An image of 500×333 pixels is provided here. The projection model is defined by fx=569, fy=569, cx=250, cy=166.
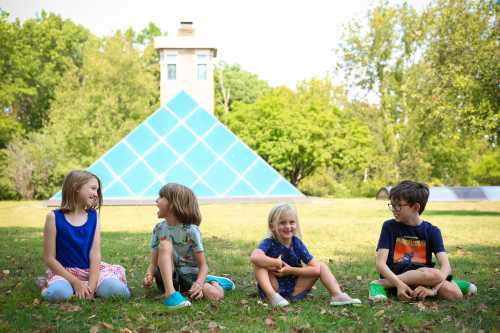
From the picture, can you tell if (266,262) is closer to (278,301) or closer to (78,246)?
(278,301)

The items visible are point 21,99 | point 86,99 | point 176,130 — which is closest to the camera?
point 176,130

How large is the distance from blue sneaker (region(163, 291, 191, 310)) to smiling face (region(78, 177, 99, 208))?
1.24 m

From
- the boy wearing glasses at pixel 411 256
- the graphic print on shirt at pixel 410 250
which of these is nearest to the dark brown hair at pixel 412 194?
the boy wearing glasses at pixel 411 256

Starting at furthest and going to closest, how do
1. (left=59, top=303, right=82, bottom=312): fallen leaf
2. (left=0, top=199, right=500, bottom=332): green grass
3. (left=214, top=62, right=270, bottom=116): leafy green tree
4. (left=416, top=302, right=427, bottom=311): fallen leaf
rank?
(left=214, top=62, right=270, bottom=116): leafy green tree
(left=416, top=302, right=427, bottom=311): fallen leaf
(left=59, top=303, right=82, bottom=312): fallen leaf
(left=0, top=199, right=500, bottom=332): green grass

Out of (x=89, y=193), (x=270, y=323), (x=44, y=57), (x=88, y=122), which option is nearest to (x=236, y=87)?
(x=44, y=57)

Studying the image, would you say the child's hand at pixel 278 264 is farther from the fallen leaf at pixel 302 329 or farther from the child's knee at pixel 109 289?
the child's knee at pixel 109 289

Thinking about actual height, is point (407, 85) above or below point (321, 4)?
below

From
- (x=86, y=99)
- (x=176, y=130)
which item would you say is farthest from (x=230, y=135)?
(x=86, y=99)

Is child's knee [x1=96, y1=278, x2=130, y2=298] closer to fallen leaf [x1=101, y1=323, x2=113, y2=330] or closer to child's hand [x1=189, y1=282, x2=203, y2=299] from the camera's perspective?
child's hand [x1=189, y1=282, x2=203, y2=299]

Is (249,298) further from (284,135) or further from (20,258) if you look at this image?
(284,135)

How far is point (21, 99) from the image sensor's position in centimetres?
4653

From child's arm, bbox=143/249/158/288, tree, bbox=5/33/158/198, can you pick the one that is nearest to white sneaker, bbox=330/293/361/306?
child's arm, bbox=143/249/158/288

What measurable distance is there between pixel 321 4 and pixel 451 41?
947 inches

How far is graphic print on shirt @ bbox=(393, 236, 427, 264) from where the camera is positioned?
544 cm
